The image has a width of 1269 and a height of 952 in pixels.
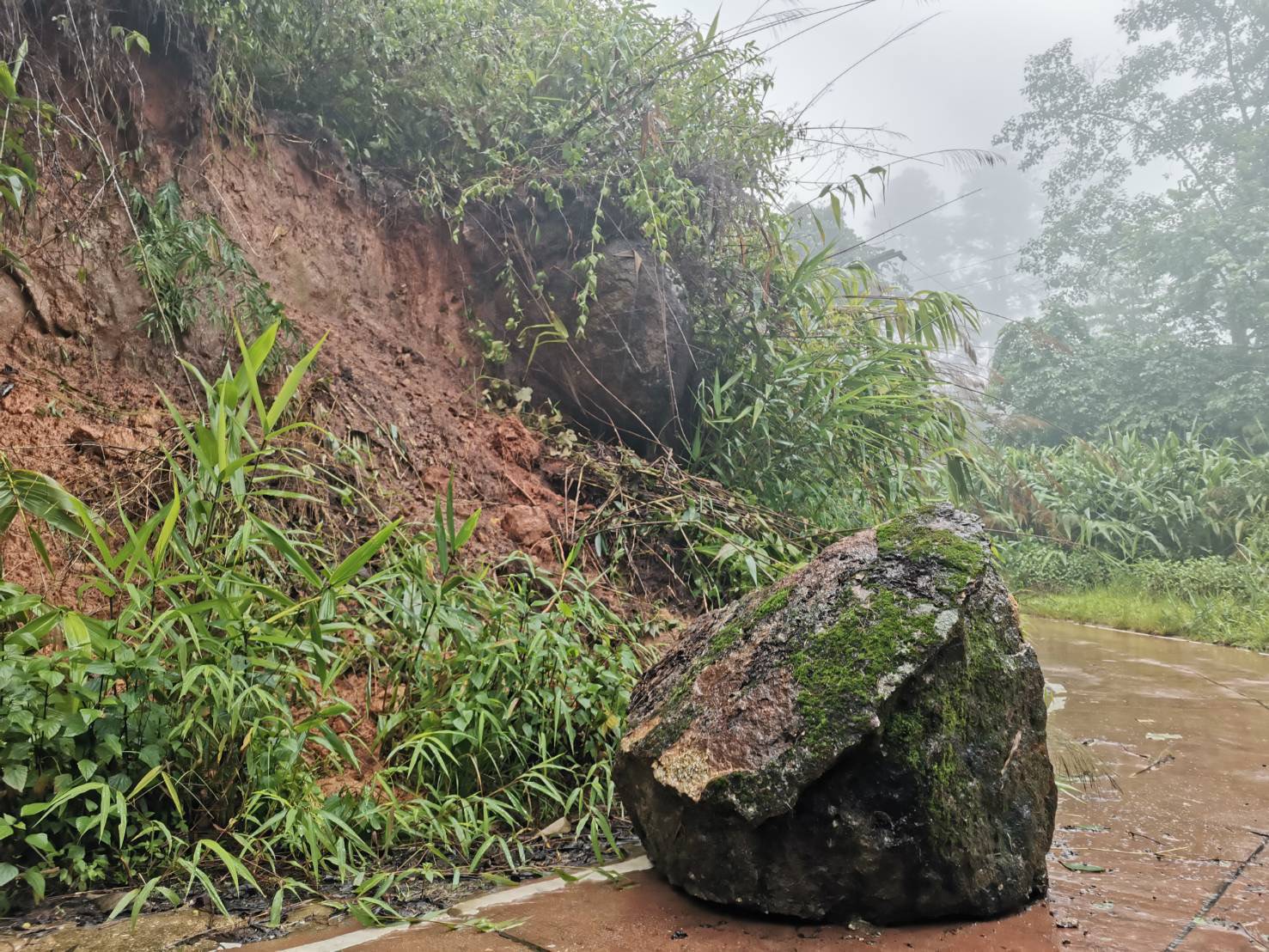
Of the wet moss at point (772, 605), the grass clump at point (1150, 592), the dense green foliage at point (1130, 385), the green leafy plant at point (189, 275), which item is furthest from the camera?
the dense green foliage at point (1130, 385)

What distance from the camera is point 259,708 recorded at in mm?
2051

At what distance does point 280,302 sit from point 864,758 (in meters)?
3.15

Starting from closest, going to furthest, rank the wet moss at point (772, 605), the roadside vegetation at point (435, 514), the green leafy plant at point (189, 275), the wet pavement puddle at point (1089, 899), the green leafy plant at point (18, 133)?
1. the wet pavement puddle at point (1089, 899)
2. the roadside vegetation at point (435, 514)
3. the wet moss at point (772, 605)
4. the green leafy plant at point (18, 133)
5. the green leafy plant at point (189, 275)

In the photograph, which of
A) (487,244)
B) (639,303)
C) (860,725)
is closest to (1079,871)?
(860,725)

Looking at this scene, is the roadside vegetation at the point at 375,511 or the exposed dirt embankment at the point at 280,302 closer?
the roadside vegetation at the point at 375,511

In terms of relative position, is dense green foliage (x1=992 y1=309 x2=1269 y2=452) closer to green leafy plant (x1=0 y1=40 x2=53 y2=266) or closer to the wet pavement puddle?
the wet pavement puddle

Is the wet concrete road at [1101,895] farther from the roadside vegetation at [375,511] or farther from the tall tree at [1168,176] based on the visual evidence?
the tall tree at [1168,176]

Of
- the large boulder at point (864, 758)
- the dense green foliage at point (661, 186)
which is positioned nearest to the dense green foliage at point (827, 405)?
the dense green foliage at point (661, 186)

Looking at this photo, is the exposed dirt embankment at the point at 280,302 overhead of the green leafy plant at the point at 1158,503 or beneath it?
overhead

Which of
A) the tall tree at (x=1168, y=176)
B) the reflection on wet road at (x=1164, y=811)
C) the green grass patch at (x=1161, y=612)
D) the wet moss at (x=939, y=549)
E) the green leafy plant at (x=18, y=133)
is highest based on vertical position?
the tall tree at (x=1168, y=176)

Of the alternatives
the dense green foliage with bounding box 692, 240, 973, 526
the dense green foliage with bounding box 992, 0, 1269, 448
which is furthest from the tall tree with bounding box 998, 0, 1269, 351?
the dense green foliage with bounding box 692, 240, 973, 526

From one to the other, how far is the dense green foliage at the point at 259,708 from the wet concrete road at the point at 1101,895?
325 millimetres

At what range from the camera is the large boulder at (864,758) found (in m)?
→ 1.70

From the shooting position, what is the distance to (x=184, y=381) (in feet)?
10.5
